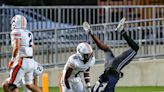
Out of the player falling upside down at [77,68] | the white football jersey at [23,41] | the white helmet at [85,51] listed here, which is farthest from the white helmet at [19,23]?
the white helmet at [85,51]

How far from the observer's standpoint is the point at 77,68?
16.5 m

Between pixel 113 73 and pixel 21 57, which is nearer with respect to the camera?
pixel 113 73

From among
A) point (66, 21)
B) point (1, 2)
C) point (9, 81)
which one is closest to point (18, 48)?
point (9, 81)

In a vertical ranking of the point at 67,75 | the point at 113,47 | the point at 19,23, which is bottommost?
the point at 113,47

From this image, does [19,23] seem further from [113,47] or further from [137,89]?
[113,47]

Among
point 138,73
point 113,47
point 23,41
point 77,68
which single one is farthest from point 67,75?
point 113,47

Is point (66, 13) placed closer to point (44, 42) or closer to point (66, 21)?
point (66, 21)

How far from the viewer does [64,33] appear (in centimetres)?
2438

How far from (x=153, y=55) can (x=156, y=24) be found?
90 centimetres

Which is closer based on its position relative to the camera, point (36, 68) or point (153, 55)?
point (36, 68)

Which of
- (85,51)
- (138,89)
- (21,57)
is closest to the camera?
(85,51)

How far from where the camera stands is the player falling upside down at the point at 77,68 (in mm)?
16203

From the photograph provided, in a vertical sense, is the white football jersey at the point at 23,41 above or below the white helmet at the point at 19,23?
below

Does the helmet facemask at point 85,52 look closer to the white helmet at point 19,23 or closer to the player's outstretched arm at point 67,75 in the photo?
the player's outstretched arm at point 67,75
